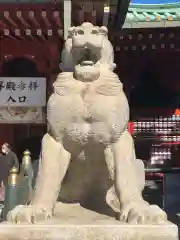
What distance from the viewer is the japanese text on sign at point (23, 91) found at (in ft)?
20.8

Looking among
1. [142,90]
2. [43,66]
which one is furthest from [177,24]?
[43,66]

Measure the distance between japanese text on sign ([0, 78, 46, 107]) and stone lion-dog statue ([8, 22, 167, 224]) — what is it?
4.35 m

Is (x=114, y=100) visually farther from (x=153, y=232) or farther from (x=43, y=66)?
(x=43, y=66)

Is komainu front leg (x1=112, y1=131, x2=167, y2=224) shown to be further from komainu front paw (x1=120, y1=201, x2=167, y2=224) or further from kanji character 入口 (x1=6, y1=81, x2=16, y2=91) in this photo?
kanji character 入口 (x1=6, y1=81, x2=16, y2=91)

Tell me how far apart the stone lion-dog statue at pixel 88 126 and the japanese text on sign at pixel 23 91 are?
14.3 ft

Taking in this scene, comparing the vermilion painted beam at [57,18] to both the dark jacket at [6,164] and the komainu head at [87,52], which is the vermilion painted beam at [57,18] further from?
the komainu head at [87,52]

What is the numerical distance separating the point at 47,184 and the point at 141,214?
0.42 m

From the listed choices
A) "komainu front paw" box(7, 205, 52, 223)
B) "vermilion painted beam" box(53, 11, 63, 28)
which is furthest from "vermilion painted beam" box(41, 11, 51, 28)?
"komainu front paw" box(7, 205, 52, 223)

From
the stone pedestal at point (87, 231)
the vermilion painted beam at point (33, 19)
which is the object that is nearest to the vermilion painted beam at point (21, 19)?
the vermilion painted beam at point (33, 19)

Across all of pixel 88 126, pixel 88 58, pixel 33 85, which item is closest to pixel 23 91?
pixel 33 85

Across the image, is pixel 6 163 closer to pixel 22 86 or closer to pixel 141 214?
pixel 22 86

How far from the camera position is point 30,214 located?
167 centimetres

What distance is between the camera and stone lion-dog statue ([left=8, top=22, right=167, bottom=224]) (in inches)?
73.0

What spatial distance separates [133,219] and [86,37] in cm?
82
